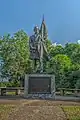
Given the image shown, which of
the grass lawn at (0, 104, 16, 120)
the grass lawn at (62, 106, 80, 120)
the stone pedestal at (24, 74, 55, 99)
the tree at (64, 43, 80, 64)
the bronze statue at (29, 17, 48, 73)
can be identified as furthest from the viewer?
the tree at (64, 43, 80, 64)

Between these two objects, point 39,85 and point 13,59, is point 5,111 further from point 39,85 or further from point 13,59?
point 13,59

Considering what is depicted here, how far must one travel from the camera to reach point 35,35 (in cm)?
1789

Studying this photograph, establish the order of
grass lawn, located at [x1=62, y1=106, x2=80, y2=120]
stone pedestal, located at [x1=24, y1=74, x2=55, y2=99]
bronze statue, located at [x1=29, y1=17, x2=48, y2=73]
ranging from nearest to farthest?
1. grass lawn, located at [x1=62, y1=106, x2=80, y2=120]
2. stone pedestal, located at [x1=24, y1=74, x2=55, y2=99]
3. bronze statue, located at [x1=29, y1=17, x2=48, y2=73]

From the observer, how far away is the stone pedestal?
15.4 m

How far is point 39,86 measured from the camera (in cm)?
1540

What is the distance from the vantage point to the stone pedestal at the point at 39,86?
15.4 metres

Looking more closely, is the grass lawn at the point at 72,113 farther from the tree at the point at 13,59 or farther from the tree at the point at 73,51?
the tree at the point at 73,51

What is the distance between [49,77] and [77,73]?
11824 mm

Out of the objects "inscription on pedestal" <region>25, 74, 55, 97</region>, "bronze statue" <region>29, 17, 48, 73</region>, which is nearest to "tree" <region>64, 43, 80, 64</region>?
"bronze statue" <region>29, 17, 48, 73</region>

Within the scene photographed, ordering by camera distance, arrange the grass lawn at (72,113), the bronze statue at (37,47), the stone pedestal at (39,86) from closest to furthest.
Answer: the grass lawn at (72,113) < the stone pedestal at (39,86) < the bronze statue at (37,47)

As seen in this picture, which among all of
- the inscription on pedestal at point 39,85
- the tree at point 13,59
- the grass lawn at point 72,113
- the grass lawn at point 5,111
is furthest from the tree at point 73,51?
the grass lawn at point 5,111

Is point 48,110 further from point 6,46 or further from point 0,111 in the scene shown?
point 6,46

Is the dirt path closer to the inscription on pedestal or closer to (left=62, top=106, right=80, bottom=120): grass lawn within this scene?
(left=62, top=106, right=80, bottom=120): grass lawn

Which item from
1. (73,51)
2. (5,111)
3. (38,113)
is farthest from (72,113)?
(73,51)
